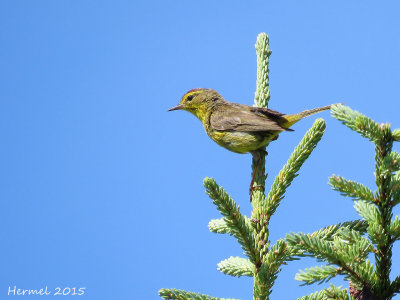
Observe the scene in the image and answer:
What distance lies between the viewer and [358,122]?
102 inches

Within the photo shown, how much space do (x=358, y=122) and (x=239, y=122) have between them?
3802mm

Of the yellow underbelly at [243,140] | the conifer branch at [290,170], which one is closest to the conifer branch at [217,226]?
the conifer branch at [290,170]

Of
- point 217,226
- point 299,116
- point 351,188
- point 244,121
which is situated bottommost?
point 351,188

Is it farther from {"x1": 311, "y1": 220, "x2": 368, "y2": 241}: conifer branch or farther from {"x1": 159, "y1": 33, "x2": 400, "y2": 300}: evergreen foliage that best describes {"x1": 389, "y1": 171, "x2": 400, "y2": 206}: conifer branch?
{"x1": 311, "y1": 220, "x2": 368, "y2": 241}: conifer branch

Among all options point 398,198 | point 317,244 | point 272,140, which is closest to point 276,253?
point 317,244

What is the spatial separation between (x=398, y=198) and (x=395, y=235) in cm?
22

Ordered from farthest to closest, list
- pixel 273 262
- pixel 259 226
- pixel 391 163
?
pixel 259 226
pixel 273 262
pixel 391 163

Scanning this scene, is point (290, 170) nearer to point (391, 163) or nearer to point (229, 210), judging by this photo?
point (229, 210)

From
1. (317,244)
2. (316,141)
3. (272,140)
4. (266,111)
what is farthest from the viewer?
(272,140)

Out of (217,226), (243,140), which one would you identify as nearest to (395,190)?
(217,226)

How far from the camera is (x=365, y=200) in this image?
274 cm

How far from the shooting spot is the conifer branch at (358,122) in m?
2.58

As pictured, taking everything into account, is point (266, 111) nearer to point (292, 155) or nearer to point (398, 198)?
point (292, 155)

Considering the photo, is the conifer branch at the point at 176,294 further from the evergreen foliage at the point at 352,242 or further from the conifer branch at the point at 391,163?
the conifer branch at the point at 391,163
